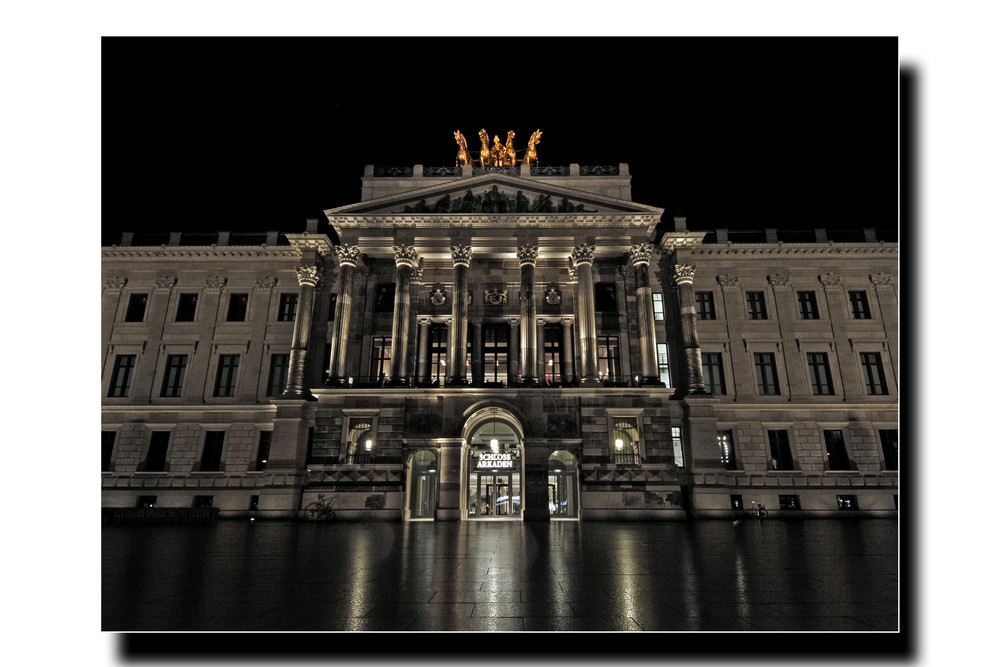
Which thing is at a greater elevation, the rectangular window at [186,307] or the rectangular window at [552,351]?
the rectangular window at [186,307]

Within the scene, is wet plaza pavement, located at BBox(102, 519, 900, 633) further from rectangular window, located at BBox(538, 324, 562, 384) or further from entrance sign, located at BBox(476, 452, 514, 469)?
rectangular window, located at BBox(538, 324, 562, 384)

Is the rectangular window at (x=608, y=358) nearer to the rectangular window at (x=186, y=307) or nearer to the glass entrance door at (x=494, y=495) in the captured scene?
the glass entrance door at (x=494, y=495)

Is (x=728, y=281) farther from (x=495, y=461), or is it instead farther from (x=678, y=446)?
(x=495, y=461)

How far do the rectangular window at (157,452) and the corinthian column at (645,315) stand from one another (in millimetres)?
31982

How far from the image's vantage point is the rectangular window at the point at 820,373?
3725cm

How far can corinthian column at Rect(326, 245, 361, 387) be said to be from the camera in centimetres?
3319

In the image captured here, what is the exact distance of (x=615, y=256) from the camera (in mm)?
37219

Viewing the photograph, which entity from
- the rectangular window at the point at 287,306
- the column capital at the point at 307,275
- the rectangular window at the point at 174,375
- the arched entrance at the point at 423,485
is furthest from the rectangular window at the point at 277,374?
the arched entrance at the point at 423,485

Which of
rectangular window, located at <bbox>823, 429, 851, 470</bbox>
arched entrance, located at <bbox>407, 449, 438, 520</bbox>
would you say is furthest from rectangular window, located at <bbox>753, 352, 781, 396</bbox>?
arched entrance, located at <bbox>407, 449, 438, 520</bbox>

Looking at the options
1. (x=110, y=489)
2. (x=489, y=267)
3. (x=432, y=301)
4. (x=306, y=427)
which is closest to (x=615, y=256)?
(x=489, y=267)

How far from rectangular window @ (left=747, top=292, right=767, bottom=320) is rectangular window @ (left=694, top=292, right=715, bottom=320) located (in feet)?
8.67

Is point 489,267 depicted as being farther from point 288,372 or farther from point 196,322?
point 196,322

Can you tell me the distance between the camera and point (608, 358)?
117 ft

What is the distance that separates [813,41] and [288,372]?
35.5m
